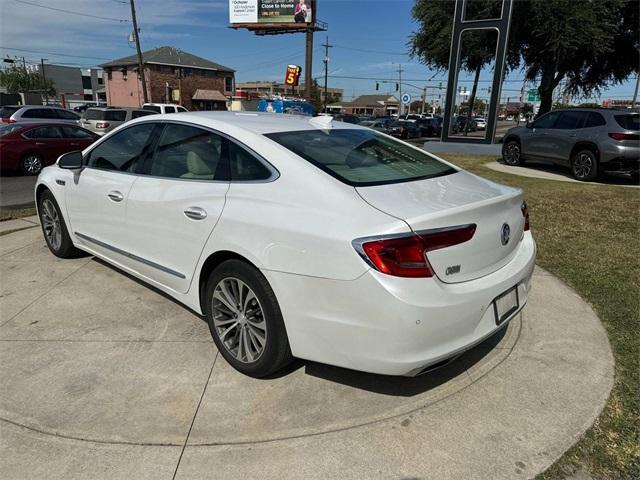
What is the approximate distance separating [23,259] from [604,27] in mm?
24251

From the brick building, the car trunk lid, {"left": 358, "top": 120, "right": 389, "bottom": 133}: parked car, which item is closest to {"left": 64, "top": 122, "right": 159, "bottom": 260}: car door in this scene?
the car trunk lid

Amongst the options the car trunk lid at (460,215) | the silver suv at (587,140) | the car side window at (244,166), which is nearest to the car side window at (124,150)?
the car side window at (244,166)

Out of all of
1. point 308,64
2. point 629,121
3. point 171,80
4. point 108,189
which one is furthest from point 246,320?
point 171,80

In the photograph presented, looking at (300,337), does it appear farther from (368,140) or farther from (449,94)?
(449,94)

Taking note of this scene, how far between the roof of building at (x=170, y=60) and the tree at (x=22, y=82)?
27.0 meters

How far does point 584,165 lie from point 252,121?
9578mm

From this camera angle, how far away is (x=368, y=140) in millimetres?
3518

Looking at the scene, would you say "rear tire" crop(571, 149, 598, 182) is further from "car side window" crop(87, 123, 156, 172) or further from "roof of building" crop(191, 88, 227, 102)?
"roof of building" crop(191, 88, 227, 102)

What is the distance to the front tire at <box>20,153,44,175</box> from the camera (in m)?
12.1

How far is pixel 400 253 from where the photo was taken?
2234 mm

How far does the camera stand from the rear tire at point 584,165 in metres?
10.3

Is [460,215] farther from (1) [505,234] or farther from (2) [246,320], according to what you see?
(2) [246,320]

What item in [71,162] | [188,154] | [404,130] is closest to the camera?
[188,154]

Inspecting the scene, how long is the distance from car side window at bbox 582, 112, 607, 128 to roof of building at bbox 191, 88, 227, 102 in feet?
171
